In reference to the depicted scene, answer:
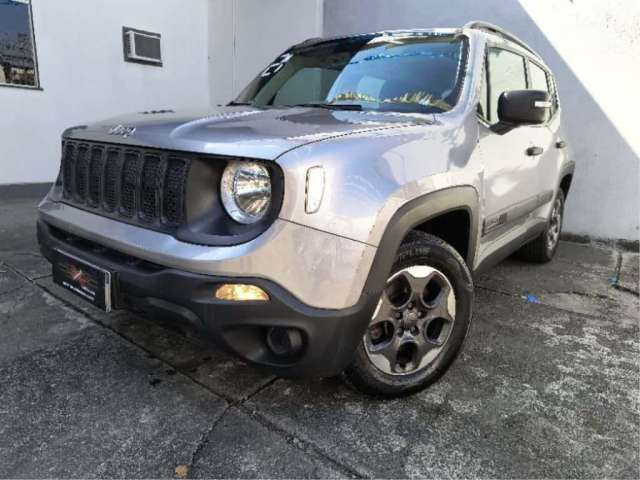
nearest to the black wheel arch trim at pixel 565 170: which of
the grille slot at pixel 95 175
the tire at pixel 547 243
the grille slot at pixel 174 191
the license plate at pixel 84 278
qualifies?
the tire at pixel 547 243

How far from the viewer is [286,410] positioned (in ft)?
7.12

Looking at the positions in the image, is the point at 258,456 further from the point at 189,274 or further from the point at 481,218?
the point at 481,218

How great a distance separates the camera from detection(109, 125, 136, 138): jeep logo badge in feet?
6.95

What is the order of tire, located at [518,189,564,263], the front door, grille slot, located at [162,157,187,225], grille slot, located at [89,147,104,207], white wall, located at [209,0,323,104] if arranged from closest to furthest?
grille slot, located at [162,157,187,225] → grille slot, located at [89,147,104,207] → the front door → tire, located at [518,189,564,263] → white wall, located at [209,0,323,104]

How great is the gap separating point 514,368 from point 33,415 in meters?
2.37

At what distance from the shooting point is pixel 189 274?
1.75m

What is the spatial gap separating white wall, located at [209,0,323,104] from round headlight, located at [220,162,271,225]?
5.88m

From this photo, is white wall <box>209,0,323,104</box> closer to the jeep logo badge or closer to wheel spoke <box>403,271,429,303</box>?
the jeep logo badge

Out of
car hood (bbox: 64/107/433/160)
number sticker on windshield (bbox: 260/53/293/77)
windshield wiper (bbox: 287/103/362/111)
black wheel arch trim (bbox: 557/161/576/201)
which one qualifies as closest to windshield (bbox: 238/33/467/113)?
windshield wiper (bbox: 287/103/362/111)

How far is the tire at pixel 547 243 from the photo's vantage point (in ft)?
14.9

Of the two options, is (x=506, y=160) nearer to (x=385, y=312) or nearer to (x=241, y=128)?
(x=385, y=312)

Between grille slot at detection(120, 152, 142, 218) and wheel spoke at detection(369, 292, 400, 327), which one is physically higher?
grille slot at detection(120, 152, 142, 218)

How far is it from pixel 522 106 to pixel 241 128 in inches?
60.5

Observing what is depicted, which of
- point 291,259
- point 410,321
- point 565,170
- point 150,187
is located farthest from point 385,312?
point 565,170
